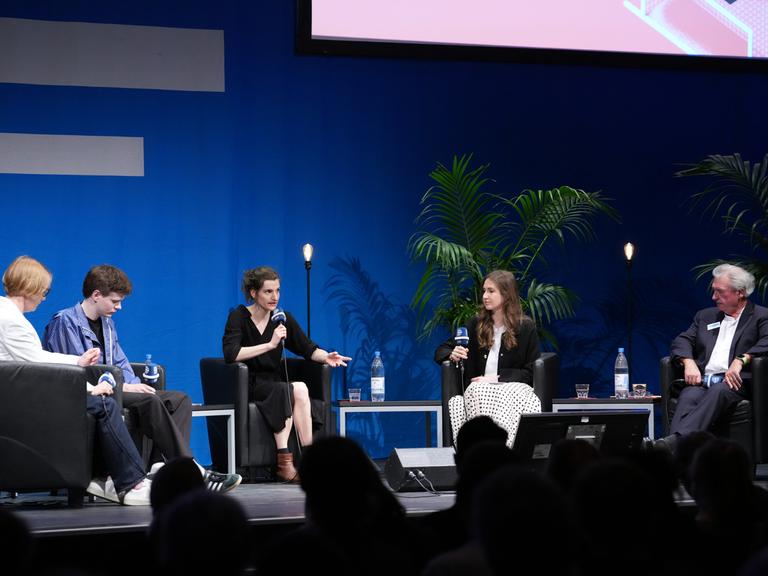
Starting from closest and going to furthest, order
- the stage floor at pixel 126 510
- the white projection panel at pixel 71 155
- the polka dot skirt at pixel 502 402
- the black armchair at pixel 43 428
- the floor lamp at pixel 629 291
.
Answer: the stage floor at pixel 126 510 < the black armchair at pixel 43 428 < the polka dot skirt at pixel 502 402 < the white projection panel at pixel 71 155 < the floor lamp at pixel 629 291

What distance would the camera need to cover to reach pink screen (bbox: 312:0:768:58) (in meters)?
6.64

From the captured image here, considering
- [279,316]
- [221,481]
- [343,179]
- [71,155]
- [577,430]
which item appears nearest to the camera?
[577,430]

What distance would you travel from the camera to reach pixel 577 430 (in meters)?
4.39

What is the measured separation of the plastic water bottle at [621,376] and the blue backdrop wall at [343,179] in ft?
1.35

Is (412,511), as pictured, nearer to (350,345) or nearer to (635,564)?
(635,564)

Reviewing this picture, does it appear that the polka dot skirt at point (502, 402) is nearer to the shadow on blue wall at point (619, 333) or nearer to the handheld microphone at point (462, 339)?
the handheld microphone at point (462, 339)

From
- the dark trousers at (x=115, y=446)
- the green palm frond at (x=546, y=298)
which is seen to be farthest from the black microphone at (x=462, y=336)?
the dark trousers at (x=115, y=446)

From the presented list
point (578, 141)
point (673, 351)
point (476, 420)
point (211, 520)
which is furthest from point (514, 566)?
point (578, 141)

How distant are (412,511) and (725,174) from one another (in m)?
3.81

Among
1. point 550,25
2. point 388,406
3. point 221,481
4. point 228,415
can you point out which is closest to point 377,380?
point 388,406

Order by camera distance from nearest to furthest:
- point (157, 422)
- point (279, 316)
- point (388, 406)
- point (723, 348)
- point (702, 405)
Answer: point (157, 422), point (702, 405), point (279, 316), point (723, 348), point (388, 406)

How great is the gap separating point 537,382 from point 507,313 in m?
0.40

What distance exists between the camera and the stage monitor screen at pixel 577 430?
431cm

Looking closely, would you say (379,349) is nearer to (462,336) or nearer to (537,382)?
(462,336)
